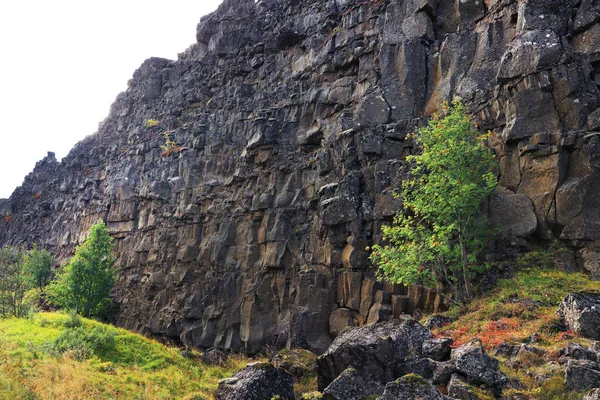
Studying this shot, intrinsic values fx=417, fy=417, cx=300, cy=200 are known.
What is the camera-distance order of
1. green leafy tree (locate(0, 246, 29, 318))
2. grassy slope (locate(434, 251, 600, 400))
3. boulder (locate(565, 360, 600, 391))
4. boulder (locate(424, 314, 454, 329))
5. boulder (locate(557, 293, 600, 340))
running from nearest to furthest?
boulder (locate(565, 360, 600, 391)) < grassy slope (locate(434, 251, 600, 400)) < boulder (locate(557, 293, 600, 340)) < boulder (locate(424, 314, 454, 329)) < green leafy tree (locate(0, 246, 29, 318))

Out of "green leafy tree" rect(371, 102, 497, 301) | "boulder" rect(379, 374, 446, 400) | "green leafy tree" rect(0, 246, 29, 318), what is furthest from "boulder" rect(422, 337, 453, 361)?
"green leafy tree" rect(0, 246, 29, 318)

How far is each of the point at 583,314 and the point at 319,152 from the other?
25.7 metres

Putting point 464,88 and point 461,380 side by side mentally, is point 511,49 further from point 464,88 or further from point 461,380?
point 461,380

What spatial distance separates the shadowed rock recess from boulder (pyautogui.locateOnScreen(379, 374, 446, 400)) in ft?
47.9

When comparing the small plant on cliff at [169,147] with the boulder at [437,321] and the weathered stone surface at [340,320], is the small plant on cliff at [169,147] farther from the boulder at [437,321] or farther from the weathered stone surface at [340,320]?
the boulder at [437,321]

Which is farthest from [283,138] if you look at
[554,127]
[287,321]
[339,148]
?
[554,127]

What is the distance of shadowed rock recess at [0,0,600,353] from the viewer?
2383cm

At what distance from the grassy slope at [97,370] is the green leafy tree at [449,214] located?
39.5ft

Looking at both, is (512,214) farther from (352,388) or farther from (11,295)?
(11,295)

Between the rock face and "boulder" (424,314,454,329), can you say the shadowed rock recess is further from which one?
the rock face

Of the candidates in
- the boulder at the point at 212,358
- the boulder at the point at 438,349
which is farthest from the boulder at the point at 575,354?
the boulder at the point at 212,358

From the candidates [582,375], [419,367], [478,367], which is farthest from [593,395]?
[419,367]

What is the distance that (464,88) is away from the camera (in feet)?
96.6

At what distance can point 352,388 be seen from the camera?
36.8 feet
